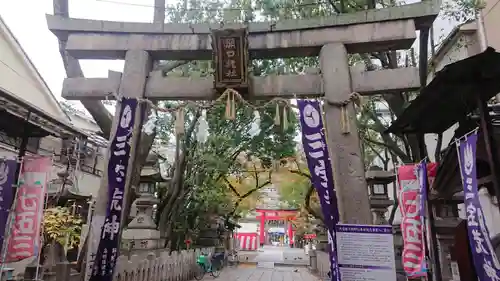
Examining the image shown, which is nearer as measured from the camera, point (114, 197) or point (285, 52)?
point (114, 197)

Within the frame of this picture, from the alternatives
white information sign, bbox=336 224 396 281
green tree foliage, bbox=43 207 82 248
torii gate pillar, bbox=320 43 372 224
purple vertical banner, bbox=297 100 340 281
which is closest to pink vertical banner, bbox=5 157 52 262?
green tree foliage, bbox=43 207 82 248

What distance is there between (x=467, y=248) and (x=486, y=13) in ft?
30.4

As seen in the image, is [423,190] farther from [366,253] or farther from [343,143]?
[366,253]

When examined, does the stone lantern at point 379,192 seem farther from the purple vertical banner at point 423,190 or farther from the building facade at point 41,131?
the building facade at point 41,131

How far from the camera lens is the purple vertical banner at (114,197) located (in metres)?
5.61

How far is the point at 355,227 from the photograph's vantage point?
496 cm

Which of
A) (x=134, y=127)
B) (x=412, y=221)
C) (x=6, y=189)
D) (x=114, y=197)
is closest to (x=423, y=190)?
(x=412, y=221)

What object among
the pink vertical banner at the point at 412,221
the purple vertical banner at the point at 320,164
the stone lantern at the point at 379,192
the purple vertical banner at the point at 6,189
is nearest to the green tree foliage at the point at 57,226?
the purple vertical banner at the point at 6,189

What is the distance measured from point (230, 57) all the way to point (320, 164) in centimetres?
259

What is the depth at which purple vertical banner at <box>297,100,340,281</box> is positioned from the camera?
16.8 feet

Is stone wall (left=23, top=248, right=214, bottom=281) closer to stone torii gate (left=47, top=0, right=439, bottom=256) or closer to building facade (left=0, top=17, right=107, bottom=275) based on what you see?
stone torii gate (left=47, top=0, right=439, bottom=256)

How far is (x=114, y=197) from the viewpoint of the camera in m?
5.72

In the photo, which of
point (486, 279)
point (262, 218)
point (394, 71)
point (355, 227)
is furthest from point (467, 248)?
point (262, 218)

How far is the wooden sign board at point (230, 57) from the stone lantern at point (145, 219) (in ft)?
21.6
